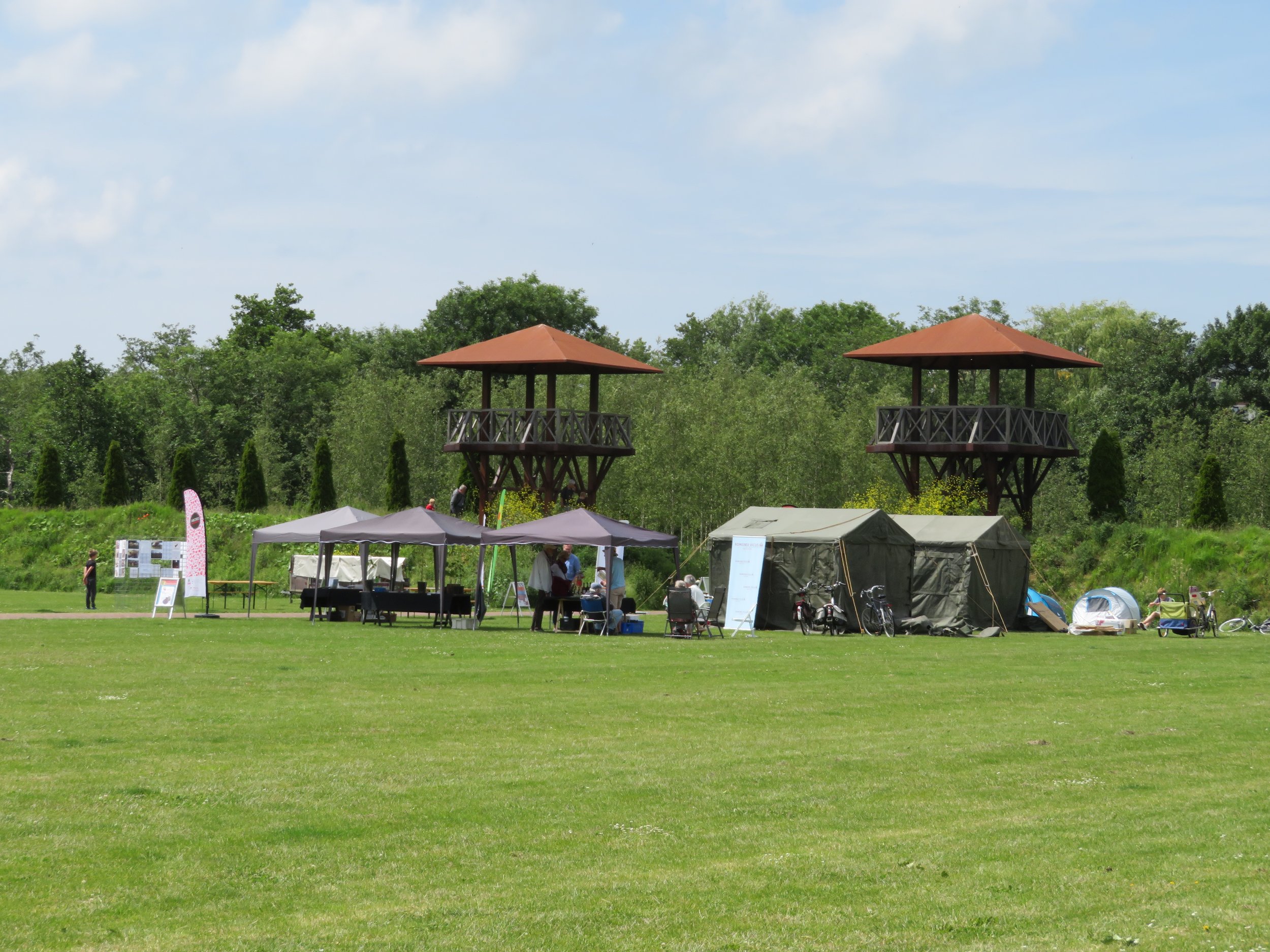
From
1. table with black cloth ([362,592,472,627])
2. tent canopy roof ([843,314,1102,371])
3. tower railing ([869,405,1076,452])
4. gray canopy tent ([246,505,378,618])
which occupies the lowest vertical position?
table with black cloth ([362,592,472,627])

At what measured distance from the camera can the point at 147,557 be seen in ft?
146

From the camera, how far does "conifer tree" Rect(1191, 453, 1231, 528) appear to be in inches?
1700

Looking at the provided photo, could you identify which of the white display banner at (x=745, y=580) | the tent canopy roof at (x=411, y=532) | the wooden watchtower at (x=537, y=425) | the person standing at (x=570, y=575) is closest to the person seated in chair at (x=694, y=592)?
the white display banner at (x=745, y=580)

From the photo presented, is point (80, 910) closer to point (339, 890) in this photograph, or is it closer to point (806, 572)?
point (339, 890)

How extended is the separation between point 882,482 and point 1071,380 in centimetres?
3259

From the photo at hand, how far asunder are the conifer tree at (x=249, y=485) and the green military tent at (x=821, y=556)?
2751 centimetres

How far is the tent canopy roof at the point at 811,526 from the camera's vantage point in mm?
31031

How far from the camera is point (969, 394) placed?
6975cm

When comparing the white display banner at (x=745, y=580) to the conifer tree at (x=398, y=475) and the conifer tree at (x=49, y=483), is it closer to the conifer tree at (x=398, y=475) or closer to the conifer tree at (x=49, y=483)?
the conifer tree at (x=398, y=475)

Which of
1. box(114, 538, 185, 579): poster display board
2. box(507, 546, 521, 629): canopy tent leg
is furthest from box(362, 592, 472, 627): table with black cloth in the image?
box(114, 538, 185, 579): poster display board

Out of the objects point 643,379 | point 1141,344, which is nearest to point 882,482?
point 643,379

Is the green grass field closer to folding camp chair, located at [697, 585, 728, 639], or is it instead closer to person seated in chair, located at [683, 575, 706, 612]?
person seated in chair, located at [683, 575, 706, 612]

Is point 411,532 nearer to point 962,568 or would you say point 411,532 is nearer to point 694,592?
point 694,592

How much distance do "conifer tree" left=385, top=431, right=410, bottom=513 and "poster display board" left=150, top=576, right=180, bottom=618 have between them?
913 inches
